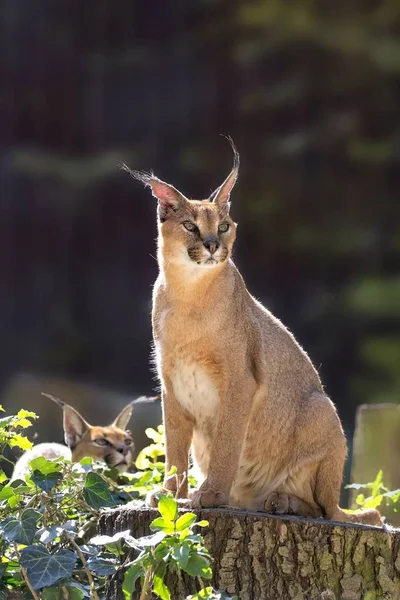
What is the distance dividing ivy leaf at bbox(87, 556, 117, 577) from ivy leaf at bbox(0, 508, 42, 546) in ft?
0.69

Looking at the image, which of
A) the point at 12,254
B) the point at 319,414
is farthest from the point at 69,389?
the point at 319,414

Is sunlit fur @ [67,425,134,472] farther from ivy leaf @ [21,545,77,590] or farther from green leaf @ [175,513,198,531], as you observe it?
green leaf @ [175,513,198,531]

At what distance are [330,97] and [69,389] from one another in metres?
3.46

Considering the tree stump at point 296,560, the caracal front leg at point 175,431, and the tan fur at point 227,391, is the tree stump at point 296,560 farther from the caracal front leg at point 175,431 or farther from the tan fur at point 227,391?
the caracal front leg at point 175,431

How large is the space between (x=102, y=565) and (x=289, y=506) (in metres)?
0.76

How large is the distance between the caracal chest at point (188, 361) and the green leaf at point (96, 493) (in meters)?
0.51

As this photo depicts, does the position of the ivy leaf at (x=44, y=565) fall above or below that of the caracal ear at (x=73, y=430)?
below

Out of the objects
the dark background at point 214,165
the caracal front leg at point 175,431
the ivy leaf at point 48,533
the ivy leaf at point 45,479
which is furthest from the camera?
the dark background at point 214,165

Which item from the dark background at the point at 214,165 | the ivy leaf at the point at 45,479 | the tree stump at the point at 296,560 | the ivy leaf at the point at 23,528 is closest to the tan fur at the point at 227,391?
the tree stump at the point at 296,560

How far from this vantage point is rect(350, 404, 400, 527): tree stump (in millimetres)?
5617

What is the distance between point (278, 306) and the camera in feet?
28.6

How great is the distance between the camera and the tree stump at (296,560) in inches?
128

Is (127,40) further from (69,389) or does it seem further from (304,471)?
(304,471)

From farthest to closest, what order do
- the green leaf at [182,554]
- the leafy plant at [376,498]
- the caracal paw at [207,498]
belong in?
the leafy plant at [376,498] < the caracal paw at [207,498] < the green leaf at [182,554]
